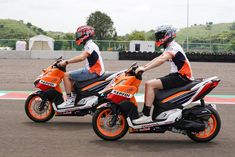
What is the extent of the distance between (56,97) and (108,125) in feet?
6.71

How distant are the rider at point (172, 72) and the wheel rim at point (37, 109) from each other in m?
2.48

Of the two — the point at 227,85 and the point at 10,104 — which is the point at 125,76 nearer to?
the point at 10,104

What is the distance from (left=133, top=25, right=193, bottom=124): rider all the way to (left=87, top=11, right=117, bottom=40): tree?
102 meters

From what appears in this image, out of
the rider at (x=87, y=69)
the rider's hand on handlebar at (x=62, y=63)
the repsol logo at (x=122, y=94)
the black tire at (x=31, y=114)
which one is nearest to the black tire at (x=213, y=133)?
the repsol logo at (x=122, y=94)

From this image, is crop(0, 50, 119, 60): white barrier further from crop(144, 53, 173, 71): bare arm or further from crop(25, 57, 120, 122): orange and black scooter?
crop(144, 53, 173, 71): bare arm

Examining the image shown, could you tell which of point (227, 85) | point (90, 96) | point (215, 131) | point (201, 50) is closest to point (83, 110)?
point (90, 96)

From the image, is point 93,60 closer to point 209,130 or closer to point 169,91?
point 169,91

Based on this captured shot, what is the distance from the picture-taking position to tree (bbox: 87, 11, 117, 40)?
111 m

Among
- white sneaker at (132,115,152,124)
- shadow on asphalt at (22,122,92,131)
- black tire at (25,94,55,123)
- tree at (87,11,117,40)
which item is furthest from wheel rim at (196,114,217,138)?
tree at (87,11,117,40)

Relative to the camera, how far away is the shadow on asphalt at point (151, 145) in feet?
23.0

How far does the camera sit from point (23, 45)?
47125 millimetres

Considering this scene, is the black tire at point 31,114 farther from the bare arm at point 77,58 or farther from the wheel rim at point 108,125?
the wheel rim at point 108,125

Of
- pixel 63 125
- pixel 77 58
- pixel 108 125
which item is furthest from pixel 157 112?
pixel 63 125

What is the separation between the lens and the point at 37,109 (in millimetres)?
9109
